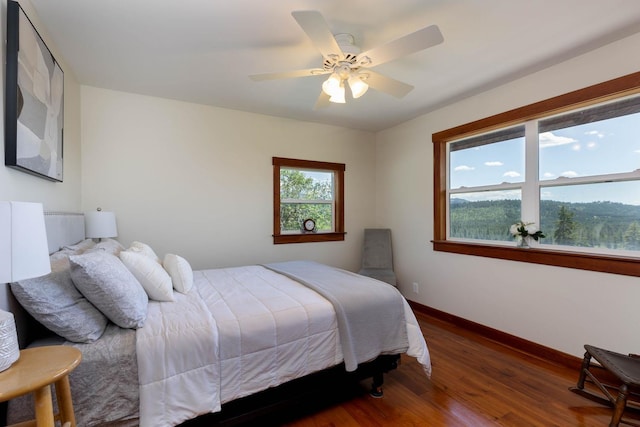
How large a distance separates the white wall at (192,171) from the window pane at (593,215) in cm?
252

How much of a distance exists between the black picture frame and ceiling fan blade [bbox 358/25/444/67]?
181 centimetres

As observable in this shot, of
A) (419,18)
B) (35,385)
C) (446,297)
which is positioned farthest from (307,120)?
(35,385)

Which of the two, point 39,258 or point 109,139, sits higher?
point 109,139

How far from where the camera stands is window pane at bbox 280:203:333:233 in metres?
3.92

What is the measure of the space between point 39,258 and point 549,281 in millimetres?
3342

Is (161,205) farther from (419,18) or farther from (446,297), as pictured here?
(446,297)

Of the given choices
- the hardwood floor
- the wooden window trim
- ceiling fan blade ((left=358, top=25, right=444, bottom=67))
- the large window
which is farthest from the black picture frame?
the wooden window trim

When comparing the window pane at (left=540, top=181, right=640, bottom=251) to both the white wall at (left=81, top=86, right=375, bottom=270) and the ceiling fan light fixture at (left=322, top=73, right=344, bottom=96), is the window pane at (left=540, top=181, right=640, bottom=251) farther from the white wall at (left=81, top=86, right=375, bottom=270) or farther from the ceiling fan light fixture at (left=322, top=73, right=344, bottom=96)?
the white wall at (left=81, top=86, right=375, bottom=270)

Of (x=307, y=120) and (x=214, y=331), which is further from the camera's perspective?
(x=307, y=120)

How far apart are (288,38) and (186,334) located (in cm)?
198

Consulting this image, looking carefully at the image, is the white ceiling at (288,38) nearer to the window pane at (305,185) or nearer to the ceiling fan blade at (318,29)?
the ceiling fan blade at (318,29)

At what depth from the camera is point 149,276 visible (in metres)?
1.73

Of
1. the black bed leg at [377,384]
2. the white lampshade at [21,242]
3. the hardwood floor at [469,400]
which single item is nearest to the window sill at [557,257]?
the hardwood floor at [469,400]

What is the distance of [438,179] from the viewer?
345 cm
